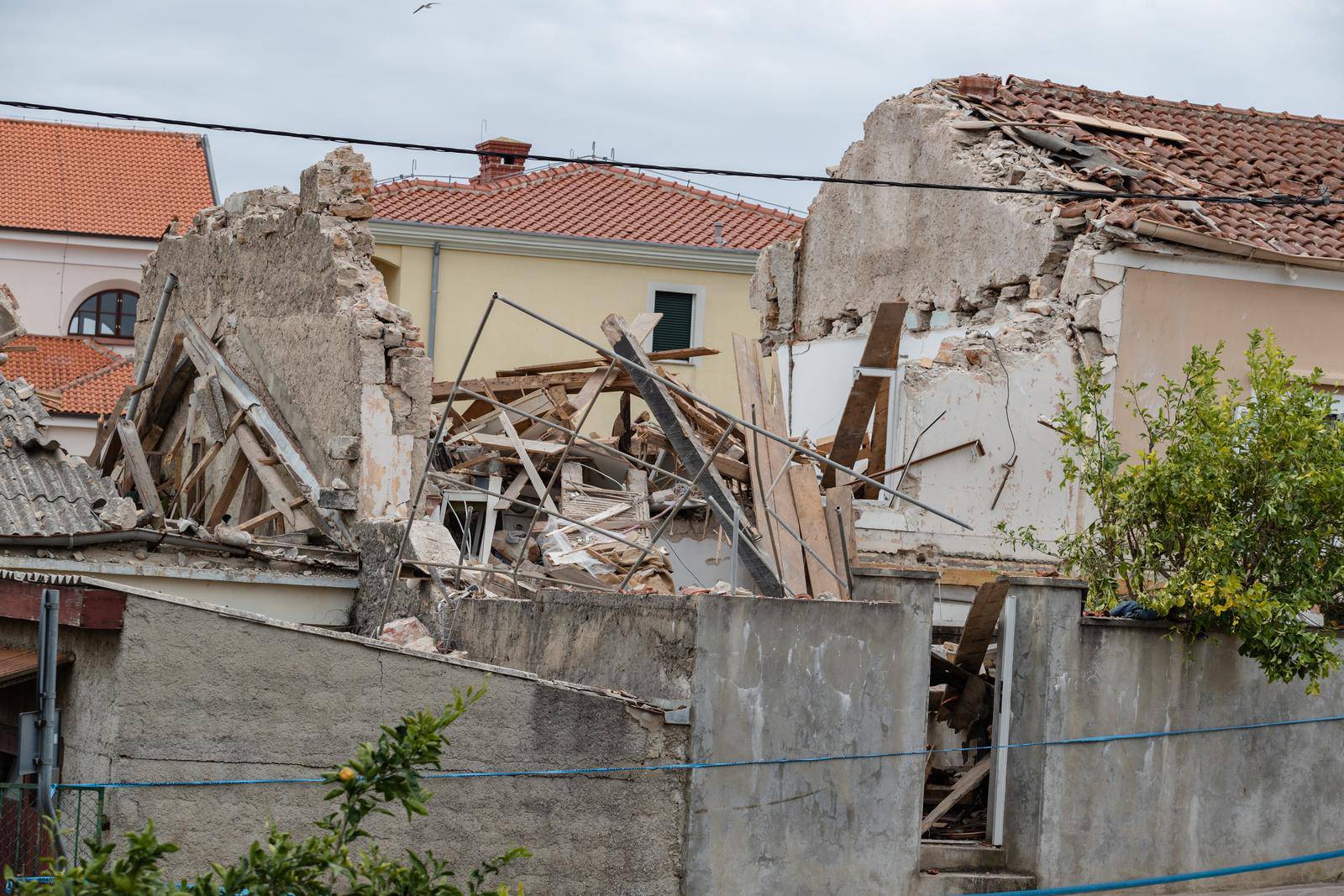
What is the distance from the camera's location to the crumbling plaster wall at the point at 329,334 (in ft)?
37.0

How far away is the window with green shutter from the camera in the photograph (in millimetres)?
32281

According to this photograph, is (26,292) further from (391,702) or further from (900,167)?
(391,702)

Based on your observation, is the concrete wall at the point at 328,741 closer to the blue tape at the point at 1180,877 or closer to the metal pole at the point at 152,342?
the blue tape at the point at 1180,877

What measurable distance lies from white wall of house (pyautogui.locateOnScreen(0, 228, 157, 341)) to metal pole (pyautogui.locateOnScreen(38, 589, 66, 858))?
3534 cm

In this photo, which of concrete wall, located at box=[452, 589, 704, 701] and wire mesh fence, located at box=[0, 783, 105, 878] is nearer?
wire mesh fence, located at box=[0, 783, 105, 878]

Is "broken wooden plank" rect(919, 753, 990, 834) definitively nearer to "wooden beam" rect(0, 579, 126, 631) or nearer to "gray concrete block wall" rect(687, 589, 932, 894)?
"gray concrete block wall" rect(687, 589, 932, 894)

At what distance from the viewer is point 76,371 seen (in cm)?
3569

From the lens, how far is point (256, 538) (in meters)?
11.1

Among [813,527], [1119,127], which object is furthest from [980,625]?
[1119,127]

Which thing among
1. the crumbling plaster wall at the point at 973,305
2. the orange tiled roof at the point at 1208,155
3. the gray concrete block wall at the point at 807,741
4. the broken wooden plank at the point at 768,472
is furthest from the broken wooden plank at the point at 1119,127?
the gray concrete block wall at the point at 807,741

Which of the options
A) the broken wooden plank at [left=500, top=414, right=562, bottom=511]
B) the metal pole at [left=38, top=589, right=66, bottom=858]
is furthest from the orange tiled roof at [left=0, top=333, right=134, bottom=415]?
the metal pole at [left=38, top=589, right=66, bottom=858]

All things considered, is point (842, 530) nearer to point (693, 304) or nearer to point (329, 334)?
point (329, 334)

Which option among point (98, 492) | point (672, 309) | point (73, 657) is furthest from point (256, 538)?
point (672, 309)

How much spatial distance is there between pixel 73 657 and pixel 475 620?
3.08 metres
